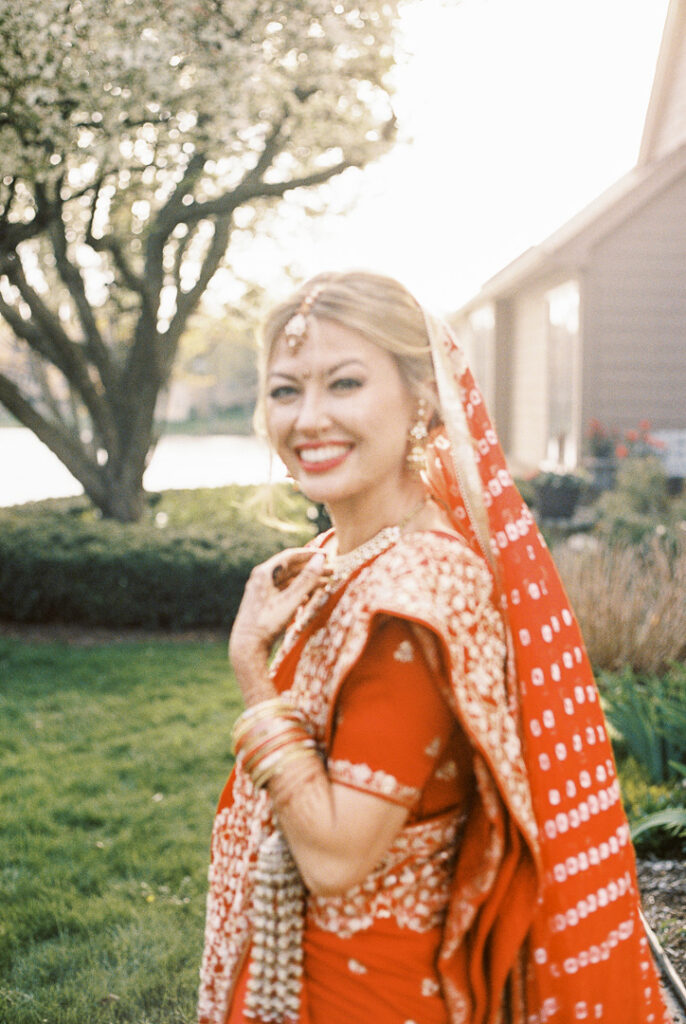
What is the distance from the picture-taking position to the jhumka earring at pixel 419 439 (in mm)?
1597

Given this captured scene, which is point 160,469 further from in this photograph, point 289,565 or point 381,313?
point 381,313

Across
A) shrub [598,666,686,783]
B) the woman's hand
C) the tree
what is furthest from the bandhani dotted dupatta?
the tree

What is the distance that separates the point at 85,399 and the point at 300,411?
8320 millimetres

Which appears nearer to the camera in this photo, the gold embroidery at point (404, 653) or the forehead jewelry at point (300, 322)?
the gold embroidery at point (404, 653)

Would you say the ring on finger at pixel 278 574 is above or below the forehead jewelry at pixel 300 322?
below

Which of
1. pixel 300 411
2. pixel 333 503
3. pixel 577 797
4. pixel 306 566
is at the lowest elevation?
pixel 577 797

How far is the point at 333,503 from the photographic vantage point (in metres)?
1.66

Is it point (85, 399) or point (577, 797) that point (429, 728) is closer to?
point (577, 797)

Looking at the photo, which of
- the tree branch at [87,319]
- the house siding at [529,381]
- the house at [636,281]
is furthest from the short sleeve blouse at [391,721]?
the house siding at [529,381]

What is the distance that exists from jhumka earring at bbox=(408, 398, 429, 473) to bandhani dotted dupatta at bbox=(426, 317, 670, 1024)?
0.24ft

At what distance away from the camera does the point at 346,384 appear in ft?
5.05

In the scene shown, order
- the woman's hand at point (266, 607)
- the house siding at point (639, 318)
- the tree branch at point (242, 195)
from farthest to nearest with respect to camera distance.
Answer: the house siding at point (639, 318) → the tree branch at point (242, 195) → the woman's hand at point (266, 607)

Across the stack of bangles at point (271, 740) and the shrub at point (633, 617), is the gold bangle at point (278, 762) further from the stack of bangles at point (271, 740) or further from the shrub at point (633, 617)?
the shrub at point (633, 617)

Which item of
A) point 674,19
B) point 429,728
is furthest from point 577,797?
point 674,19
